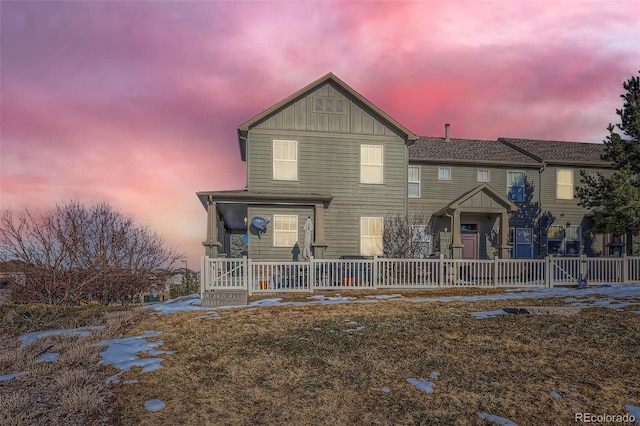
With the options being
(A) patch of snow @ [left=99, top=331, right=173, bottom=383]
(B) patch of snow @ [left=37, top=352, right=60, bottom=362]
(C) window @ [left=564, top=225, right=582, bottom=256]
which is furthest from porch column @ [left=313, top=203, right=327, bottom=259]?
(C) window @ [left=564, top=225, right=582, bottom=256]

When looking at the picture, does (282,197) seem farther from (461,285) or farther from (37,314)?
(37,314)

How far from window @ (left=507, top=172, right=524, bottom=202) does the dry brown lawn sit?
45.0 ft

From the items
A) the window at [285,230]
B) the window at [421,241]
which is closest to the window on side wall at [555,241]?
the window at [421,241]

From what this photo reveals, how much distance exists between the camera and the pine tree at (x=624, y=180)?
1532cm

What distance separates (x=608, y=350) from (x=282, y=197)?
1169 cm

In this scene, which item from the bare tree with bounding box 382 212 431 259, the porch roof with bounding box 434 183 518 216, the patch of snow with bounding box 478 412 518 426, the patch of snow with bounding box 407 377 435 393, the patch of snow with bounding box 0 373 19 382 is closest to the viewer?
the patch of snow with bounding box 478 412 518 426

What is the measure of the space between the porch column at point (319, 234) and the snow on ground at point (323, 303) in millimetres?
3657

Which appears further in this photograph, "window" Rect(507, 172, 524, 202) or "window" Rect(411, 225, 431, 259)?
"window" Rect(507, 172, 524, 202)

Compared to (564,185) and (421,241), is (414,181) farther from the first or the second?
(564,185)

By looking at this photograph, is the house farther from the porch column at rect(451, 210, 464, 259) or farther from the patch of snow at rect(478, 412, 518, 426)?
the patch of snow at rect(478, 412, 518, 426)

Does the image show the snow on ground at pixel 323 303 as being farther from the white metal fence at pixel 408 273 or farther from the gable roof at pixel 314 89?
the gable roof at pixel 314 89

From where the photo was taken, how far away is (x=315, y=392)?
428cm

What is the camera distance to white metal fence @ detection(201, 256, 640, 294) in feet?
41.2

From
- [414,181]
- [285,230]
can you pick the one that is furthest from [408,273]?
[414,181]
